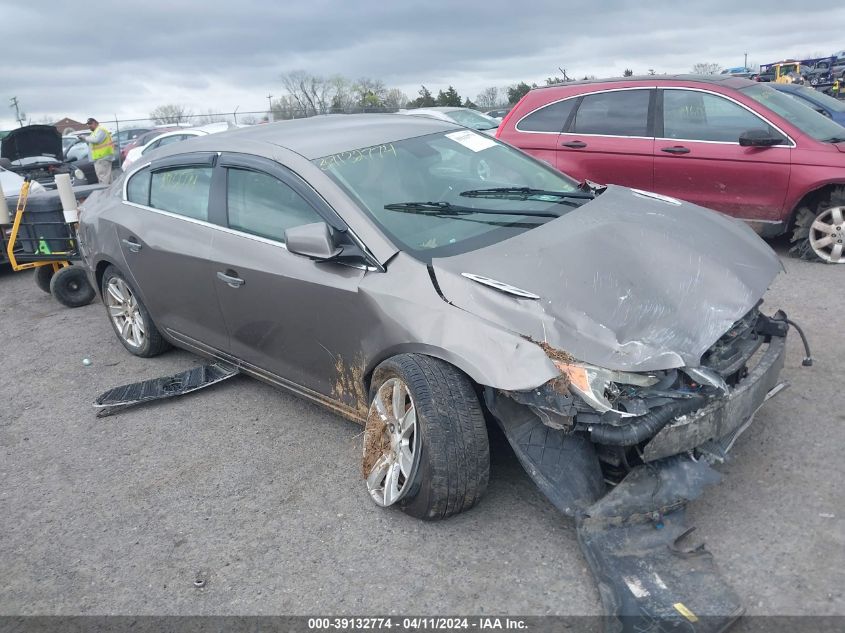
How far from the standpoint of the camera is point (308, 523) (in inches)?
137

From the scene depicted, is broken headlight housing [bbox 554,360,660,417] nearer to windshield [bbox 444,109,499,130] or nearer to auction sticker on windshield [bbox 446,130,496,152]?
auction sticker on windshield [bbox 446,130,496,152]

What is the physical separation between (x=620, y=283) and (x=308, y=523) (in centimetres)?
181

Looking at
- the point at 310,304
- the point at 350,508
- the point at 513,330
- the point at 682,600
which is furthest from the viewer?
the point at 310,304

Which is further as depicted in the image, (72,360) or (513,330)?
(72,360)

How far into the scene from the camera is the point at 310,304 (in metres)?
3.87

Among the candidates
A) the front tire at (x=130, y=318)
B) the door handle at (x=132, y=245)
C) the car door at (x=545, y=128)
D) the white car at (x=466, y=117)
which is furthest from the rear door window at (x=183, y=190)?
the white car at (x=466, y=117)

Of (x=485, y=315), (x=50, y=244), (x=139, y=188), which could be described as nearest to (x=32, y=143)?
(x=50, y=244)

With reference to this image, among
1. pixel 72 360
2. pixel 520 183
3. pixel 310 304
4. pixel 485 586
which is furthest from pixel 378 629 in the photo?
pixel 72 360

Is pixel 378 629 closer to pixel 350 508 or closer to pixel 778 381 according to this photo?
pixel 350 508

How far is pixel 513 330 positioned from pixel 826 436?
6.05 feet

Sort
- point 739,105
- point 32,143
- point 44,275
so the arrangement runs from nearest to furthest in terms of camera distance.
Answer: point 739,105
point 44,275
point 32,143

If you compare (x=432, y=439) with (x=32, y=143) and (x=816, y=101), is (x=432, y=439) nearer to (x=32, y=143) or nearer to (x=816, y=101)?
(x=816, y=101)

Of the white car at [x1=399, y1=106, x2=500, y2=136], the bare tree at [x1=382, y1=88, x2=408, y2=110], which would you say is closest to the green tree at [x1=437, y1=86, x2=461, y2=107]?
the bare tree at [x1=382, y1=88, x2=408, y2=110]

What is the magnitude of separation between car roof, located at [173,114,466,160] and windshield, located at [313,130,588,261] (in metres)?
0.09
